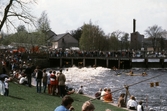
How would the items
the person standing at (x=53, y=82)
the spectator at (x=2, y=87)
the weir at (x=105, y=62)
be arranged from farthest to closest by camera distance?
the weir at (x=105, y=62) → the person standing at (x=53, y=82) → the spectator at (x=2, y=87)

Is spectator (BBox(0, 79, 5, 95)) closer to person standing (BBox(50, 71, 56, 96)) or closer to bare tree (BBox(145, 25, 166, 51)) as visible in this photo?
person standing (BBox(50, 71, 56, 96))

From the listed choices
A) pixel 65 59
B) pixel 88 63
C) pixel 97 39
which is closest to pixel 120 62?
pixel 88 63

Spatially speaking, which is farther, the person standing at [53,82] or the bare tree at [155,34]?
the bare tree at [155,34]

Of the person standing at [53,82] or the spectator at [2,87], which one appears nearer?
the spectator at [2,87]

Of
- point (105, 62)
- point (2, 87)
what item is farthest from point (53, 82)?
point (105, 62)

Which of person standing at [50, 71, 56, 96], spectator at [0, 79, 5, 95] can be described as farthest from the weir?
spectator at [0, 79, 5, 95]

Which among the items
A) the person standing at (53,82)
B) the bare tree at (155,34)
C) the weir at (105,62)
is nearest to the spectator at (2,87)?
the person standing at (53,82)

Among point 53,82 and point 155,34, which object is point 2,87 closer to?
point 53,82

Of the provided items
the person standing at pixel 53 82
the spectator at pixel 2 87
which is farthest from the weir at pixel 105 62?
the spectator at pixel 2 87

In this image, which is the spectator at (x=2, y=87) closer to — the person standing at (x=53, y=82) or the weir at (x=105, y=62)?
the person standing at (x=53, y=82)

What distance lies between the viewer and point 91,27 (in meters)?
98.3

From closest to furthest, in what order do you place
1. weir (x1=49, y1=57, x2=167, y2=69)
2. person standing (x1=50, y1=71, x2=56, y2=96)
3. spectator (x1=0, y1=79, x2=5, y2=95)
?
spectator (x1=0, y1=79, x2=5, y2=95), person standing (x1=50, y1=71, x2=56, y2=96), weir (x1=49, y1=57, x2=167, y2=69)

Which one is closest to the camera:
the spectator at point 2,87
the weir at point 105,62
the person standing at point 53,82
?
the spectator at point 2,87

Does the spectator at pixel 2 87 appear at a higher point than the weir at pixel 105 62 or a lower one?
lower
